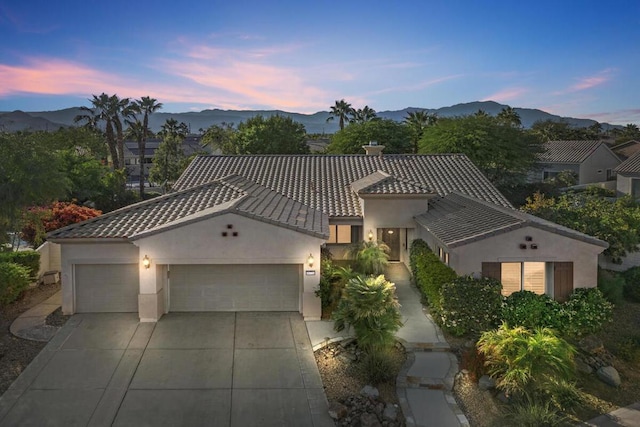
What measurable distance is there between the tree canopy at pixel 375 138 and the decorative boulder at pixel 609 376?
128 feet

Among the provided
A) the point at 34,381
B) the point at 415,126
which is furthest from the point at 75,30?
the point at 415,126

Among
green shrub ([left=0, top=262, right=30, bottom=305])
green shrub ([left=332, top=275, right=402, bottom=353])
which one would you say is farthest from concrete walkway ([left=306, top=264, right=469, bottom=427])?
green shrub ([left=0, top=262, right=30, bottom=305])

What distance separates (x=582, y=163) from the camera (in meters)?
55.7

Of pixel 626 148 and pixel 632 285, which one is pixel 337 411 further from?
pixel 626 148

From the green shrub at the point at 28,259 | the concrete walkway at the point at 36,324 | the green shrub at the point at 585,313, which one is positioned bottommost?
the concrete walkway at the point at 36,324

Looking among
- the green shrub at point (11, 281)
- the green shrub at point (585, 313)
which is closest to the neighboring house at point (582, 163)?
the green shrub at point (585, 313)

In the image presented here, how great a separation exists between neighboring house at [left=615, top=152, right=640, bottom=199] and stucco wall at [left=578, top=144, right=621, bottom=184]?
12.2 metres

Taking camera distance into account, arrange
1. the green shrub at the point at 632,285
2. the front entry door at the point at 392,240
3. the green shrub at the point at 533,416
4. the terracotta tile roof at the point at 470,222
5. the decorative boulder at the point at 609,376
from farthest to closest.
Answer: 1. the front entry door at the point at 392,240
2. the green shrub at the point at 632,285
3. the terracotta tile roof at the point at 470,222
4. the decorative boulder at the point at 609,376
5. the green shrub at the point at 533,416

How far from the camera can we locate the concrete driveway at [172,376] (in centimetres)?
1054

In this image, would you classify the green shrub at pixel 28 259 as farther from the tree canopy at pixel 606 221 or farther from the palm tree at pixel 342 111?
the palm tree at pixel 342 111

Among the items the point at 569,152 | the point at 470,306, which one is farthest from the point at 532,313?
the point at 569,152

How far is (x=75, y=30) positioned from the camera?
85.7 feet

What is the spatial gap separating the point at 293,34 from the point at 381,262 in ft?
47.4

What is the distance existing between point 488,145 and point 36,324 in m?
35.9
